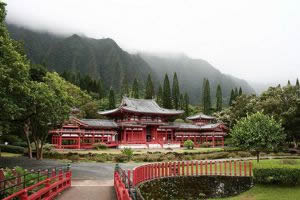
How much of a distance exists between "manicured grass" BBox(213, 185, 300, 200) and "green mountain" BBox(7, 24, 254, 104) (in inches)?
4599

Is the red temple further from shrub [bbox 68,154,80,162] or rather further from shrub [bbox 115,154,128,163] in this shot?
shrub [bbox 115,154,128,163]

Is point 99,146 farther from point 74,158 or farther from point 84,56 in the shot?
point 84,56

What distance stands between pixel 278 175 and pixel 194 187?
4.65 m

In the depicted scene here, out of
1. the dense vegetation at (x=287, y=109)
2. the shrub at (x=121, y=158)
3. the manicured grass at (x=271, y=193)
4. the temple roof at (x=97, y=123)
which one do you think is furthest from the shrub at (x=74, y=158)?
the manicured grass at (x=271, y=193)

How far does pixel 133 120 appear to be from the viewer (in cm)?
5359

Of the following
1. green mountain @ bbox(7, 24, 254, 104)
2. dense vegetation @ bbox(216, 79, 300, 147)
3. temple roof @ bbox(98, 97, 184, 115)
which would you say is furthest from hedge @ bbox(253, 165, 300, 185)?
green mountain @ bbox(7, 24, 254, 104)

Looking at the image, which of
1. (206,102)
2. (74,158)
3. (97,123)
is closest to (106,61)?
(206,102)

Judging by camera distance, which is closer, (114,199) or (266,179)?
(114,199)

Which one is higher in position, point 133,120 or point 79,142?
point 133,120

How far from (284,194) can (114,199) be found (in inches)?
340

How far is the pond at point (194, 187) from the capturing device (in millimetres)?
16469

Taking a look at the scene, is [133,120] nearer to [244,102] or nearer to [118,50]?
[244,102]

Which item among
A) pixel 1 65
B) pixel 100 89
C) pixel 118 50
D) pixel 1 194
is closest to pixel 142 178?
pixel 1 194

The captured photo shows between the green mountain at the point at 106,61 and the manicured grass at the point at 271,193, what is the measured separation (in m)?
117
